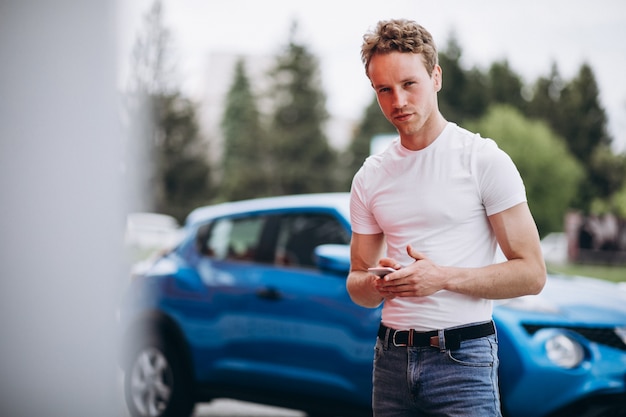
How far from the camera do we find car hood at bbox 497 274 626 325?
14.9ft

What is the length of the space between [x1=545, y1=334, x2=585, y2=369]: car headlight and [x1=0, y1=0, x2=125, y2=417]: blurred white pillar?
280 centimetres

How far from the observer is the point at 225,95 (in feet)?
227

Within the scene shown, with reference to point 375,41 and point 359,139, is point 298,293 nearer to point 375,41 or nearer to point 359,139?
point 375,41

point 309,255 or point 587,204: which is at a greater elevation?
point 309,255

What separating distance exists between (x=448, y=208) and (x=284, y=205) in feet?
11.4

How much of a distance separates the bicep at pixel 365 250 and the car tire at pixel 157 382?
11.6 feet

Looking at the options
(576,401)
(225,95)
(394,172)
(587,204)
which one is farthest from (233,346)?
(587,204)

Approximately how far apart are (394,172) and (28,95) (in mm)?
1099

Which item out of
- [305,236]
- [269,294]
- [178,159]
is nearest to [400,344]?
[269,294]

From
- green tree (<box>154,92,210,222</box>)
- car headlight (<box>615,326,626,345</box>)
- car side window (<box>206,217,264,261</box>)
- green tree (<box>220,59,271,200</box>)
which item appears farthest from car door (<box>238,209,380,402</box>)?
green tree (<box>220,59,271,200</box>)

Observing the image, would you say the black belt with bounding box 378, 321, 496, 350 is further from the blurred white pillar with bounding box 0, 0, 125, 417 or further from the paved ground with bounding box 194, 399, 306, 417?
the paved ground with bounding box 194, 399, 306, 417

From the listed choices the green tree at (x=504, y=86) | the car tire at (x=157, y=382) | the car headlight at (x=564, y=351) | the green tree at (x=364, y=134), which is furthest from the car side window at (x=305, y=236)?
the green tree at (x=504, y=86)

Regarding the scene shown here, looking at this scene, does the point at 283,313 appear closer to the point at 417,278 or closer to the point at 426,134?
the point at 426,134

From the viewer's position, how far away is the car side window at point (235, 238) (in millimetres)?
5797
